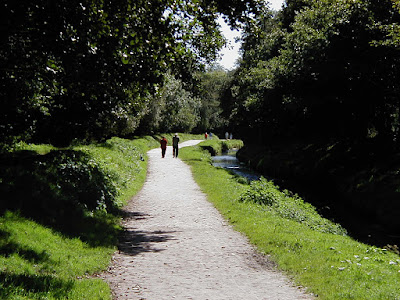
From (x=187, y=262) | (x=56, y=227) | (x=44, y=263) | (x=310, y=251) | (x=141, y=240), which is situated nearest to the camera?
(x=44, y=263)

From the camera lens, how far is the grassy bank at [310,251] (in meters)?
6.63

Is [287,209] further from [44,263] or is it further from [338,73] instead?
[338,73]

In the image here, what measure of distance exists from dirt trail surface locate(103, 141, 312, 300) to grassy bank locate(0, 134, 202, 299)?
0.49 meters

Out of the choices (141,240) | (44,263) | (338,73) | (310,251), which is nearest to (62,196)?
(141,240)

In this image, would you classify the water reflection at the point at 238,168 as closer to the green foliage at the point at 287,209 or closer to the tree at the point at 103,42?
the green foliage at the point at 287,209

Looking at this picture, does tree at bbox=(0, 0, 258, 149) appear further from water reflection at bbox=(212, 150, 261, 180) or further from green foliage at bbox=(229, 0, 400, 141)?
water reflection at bbox=(212, 150, 261, 180)

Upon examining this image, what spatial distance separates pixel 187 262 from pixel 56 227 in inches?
126

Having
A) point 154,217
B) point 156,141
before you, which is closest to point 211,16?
point 154,217

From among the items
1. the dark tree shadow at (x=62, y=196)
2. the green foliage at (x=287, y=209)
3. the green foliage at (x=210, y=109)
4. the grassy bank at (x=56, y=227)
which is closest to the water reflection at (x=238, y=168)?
the green foliage at (x=287, y=209)

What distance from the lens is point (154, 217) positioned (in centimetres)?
1233

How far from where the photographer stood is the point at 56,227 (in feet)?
29.0

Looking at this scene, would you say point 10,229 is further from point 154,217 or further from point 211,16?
point 211,16

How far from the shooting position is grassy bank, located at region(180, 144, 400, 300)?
6.63 m

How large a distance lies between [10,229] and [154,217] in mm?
5324
